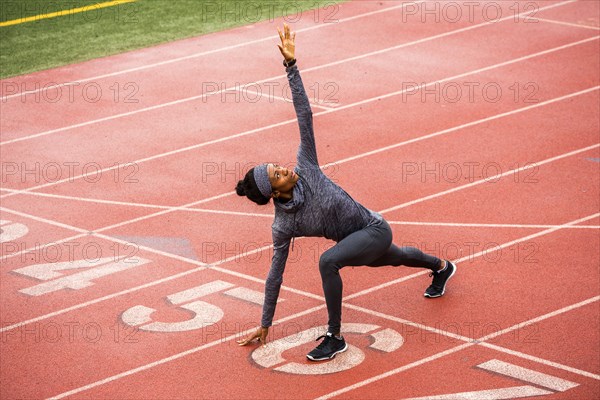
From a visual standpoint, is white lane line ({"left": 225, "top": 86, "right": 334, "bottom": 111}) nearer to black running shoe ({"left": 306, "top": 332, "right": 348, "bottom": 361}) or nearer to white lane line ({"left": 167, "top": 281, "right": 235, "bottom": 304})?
white lane line ({"left": 167, "top": 281, "right": 235, "bottom": 304})

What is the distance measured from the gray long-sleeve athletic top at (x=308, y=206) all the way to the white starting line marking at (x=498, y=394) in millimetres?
1389

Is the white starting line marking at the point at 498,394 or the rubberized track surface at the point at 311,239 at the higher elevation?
the rubberized track surface at the point at 311,239

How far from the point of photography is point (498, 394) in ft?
25.1

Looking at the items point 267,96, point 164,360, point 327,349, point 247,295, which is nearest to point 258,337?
point 327,349

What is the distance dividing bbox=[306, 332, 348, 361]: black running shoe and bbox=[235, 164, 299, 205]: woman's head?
1314 mm

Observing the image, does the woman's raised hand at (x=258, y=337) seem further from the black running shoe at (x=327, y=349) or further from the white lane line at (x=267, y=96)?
the white lane line at (x=267, y=96)

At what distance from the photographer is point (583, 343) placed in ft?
27.5

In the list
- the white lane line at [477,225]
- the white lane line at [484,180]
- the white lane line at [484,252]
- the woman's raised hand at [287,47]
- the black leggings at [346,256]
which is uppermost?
the woman's raised hand at [287,47]

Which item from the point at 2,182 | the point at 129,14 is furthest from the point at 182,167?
the point at 129,14

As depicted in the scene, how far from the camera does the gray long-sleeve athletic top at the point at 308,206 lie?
7.75 metres

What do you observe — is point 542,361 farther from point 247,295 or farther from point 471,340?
point 247,295

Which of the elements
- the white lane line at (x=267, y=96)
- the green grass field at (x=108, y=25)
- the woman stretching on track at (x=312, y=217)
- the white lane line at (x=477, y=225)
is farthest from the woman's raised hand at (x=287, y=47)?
the green grass field at (x=108, y=25)

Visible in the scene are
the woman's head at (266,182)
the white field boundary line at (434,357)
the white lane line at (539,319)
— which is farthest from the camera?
the white lane line at (539,319)

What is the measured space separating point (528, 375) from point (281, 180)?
2.33 m
